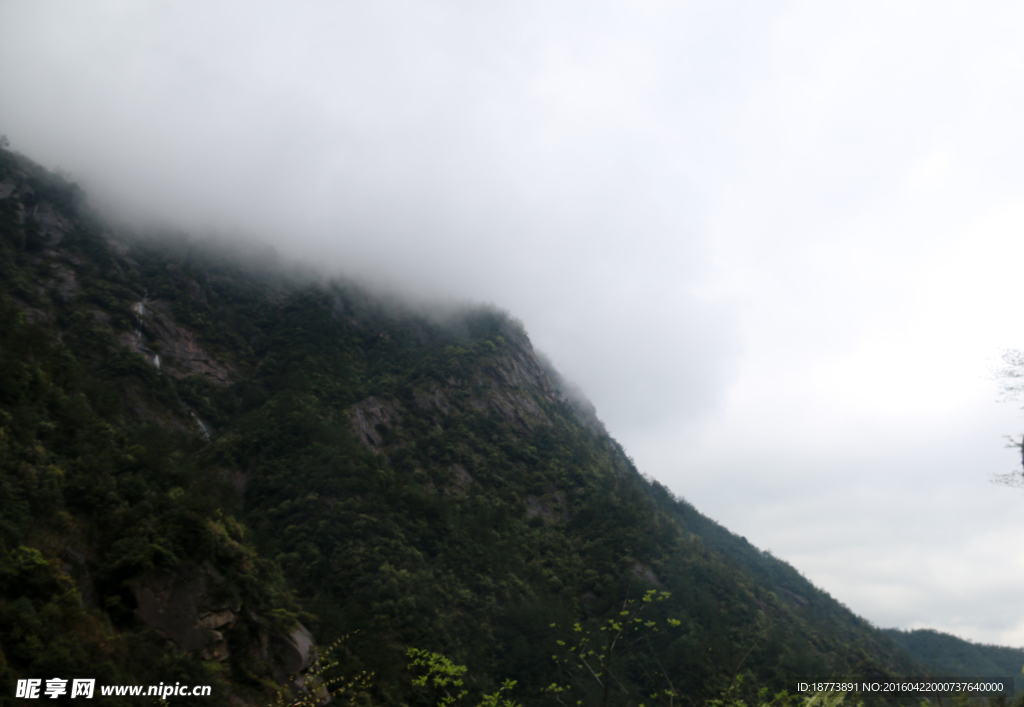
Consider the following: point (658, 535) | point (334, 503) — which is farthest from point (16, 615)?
point (658, 535)

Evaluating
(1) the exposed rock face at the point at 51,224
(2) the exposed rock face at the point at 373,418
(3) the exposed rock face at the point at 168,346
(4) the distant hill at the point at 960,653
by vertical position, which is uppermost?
(1) the exposed rock face at the point at 51,224

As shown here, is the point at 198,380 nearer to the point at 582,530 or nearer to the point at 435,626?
the point at 435,626

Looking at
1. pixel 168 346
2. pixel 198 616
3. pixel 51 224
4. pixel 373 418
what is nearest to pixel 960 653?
pixel 373 418

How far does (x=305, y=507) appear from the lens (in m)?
50.7

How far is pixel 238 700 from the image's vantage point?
2356 centimetres

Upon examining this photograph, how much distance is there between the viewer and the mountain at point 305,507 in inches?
918

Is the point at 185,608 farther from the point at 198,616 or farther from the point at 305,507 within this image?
the point at 305,507

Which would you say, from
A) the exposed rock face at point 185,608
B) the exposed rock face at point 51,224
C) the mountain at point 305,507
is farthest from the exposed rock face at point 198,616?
the exposed rock face at point 51,224

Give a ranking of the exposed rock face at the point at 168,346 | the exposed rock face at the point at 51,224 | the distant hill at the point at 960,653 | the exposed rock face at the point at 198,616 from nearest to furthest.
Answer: the exposed rock face at the point at 198,616 → the exposed rock face at the point at 168,346 → the exposed rock face at the point at 51,224 → the distant hill at the point at 960,653

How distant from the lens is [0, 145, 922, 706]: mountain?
23.3 metres

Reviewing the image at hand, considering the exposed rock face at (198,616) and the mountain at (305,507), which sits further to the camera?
the exposed rock face at (198,616)

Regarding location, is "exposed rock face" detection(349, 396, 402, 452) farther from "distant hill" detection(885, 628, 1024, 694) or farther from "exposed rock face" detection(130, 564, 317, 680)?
"distant hill" detection(885, 628, 1024, 694)

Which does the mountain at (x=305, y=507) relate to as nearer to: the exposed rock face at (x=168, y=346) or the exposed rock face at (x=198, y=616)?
the exposed rock face at (x=198, y=616)

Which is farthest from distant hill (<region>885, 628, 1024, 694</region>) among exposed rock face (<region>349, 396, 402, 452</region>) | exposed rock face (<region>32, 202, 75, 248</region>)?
exposed rock face (<region>32, 202, 75, 248</region>)
